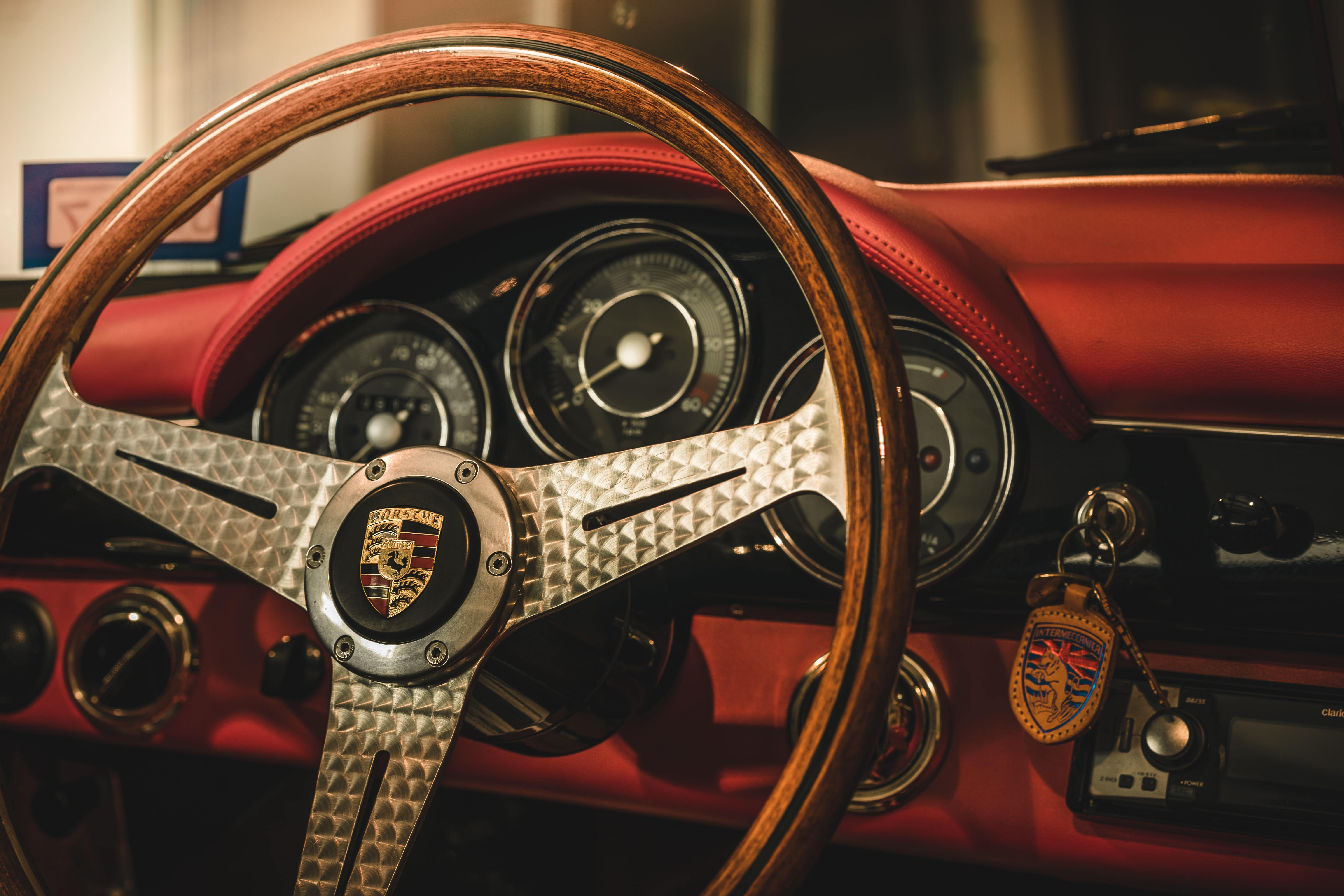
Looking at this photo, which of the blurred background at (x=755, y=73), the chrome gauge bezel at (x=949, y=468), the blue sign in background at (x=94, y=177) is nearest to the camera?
the chrome gauge bezel at (x=949, y=468)

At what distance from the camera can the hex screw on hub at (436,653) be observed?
2.02 feet

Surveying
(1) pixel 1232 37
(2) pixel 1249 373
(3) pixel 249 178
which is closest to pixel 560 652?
(2) pixel 1249 373

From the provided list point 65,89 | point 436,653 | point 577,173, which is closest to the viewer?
point 436,653

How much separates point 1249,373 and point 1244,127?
59 cm

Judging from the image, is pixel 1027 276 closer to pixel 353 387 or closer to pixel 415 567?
pixel 415 567

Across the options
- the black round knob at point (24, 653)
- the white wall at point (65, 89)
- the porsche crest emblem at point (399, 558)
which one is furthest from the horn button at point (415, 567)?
the white wall at point (65, 89)

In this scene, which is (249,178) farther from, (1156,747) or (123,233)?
(1156,747)

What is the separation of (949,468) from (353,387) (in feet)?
2.42

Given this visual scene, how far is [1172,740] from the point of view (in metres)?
0.78

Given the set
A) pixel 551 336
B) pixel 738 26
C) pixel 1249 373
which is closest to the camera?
pixel 1249 373

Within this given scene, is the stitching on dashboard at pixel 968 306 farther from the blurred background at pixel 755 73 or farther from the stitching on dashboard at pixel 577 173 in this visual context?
the blurred background at pixel 755 73

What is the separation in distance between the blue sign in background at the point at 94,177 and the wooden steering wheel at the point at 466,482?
0.96 meters

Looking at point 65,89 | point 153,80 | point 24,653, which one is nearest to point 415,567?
point 24,653

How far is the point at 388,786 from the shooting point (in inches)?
25.1
